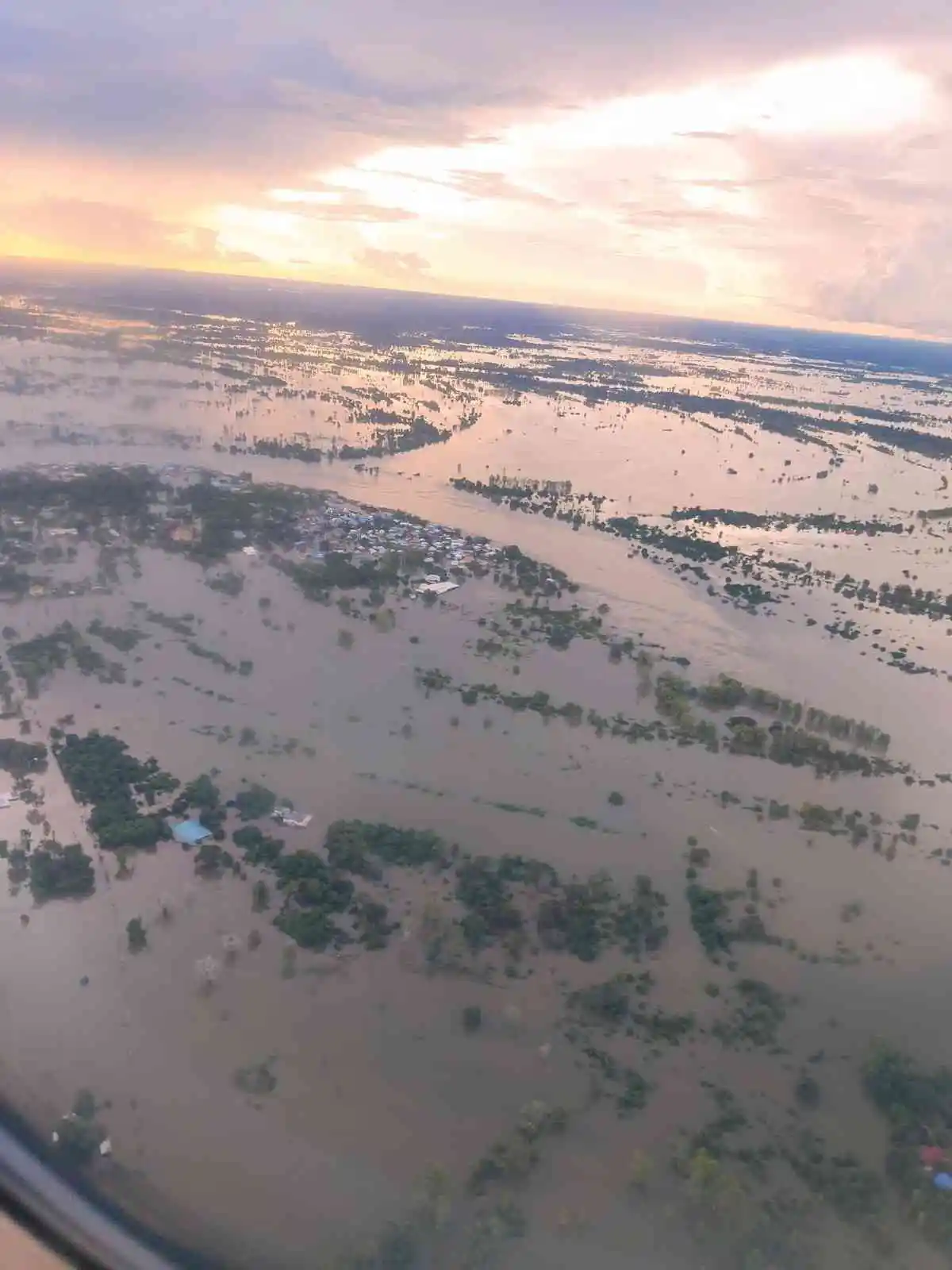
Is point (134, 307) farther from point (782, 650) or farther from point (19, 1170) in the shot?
point (19, 1170)

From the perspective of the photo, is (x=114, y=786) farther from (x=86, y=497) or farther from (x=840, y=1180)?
(x=86, y=497)

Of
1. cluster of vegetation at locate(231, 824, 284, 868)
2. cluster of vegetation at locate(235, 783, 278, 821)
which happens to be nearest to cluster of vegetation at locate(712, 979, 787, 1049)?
cluster of vegetation at locate(231, 824, 284, 868)

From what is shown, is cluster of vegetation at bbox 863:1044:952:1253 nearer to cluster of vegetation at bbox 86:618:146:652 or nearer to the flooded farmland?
the flooded farmland

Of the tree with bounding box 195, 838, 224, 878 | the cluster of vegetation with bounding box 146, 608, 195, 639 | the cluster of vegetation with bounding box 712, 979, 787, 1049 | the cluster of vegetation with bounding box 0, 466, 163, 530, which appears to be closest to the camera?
the cluster of vegetation with bounding box 712, 979, 787, 1049

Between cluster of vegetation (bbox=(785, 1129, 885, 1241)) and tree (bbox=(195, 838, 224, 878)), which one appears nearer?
cluster of vegetation (bbox=(785, 1129, 885, 1241))

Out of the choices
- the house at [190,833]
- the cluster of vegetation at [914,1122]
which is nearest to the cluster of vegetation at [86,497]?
the house at [190,833]

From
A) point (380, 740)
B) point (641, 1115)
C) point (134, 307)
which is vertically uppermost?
point (134, 307)

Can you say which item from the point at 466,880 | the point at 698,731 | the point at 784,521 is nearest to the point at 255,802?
the point at 466,880

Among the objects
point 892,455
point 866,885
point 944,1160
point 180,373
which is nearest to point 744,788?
point 866,885
